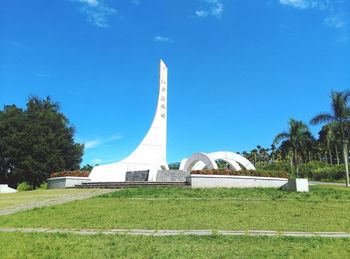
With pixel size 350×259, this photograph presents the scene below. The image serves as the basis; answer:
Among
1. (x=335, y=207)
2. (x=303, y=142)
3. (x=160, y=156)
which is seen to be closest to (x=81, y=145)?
(x=160, y=156)

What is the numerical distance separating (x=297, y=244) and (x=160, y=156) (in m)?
25.8

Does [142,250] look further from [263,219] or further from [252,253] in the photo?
[263,219]

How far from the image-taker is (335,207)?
11836 mm

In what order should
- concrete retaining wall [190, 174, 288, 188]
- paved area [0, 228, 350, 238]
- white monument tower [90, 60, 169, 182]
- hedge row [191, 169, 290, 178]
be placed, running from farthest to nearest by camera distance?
white monument tower [90, 60, 169, 182] → hedge row [191, 169, 290, 178] → concrete retaining wall [190, 174, 288, 188] → paved area [0, 228, 350, 238]

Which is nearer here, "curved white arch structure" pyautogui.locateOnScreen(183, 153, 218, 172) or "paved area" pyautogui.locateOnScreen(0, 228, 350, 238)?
"paved area" pyautogui.locateOnScreen(0, 228, 350, 238)

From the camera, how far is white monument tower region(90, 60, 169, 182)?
29938 mm

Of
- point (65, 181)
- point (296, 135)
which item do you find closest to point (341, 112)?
point (296, 135)

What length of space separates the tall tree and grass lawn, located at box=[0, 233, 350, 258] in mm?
30061

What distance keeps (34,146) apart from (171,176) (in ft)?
51.2

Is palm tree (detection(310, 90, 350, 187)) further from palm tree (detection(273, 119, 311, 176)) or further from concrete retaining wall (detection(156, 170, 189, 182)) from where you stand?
concrete retaining wall (detection(156, 170, 189, 182))

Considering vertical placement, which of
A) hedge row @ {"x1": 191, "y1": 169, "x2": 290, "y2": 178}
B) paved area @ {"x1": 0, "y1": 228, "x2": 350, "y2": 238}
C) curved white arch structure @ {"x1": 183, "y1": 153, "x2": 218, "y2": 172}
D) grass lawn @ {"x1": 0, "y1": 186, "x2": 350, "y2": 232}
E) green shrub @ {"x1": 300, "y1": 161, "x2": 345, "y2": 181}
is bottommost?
paved area @ {"x1": 0, "y1": 228, "x2": 350, "y2": 238}

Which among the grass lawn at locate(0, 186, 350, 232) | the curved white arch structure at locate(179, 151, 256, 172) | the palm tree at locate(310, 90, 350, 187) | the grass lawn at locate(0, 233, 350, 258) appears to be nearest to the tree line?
the palm tree at locate(310, 90, 350, 187)

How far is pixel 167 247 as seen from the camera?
6590 mm

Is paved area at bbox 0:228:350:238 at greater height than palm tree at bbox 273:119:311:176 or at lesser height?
lesser
